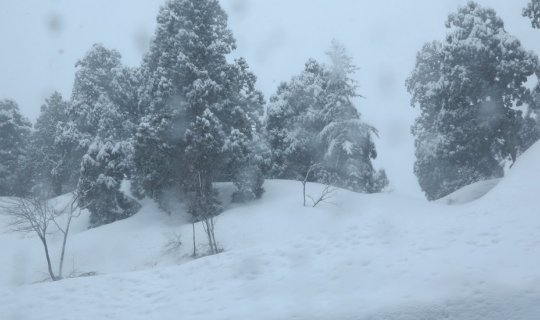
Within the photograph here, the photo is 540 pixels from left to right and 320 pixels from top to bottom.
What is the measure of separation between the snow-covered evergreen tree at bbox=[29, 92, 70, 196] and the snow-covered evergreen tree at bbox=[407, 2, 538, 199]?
74.0ft

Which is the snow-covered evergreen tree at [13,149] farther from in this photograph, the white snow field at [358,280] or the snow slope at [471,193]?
the white snow field at [358,280]

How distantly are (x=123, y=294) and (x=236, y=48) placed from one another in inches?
700

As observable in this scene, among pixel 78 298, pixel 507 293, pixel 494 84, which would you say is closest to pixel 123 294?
pixel 78 298

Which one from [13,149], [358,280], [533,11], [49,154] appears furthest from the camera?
[13,149]

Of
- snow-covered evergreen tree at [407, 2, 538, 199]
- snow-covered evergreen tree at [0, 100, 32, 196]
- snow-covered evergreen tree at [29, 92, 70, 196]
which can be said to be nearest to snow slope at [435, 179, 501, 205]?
snow-covered evergreen tree at [407, 2, 538, 199]

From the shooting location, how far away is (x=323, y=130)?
29.8 m

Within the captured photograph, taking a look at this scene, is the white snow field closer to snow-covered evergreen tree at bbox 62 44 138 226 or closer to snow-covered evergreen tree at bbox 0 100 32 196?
snow-covered evergreen tree at bbox 62 44 138 226

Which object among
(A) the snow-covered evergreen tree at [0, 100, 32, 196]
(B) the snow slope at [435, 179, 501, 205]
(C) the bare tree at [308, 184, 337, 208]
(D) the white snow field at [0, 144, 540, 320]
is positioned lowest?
(D) the white snow field at [0, 144, 540, 320]

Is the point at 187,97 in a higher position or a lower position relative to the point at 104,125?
higher

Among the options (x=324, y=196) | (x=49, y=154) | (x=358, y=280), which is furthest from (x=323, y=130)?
(x=358, y=280)

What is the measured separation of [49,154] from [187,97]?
17010 millimetres

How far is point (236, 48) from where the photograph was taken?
1008 inches

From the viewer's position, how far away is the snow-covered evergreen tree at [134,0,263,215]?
Answer: 2258 centimetres

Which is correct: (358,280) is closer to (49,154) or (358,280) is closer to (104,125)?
(104,125)
